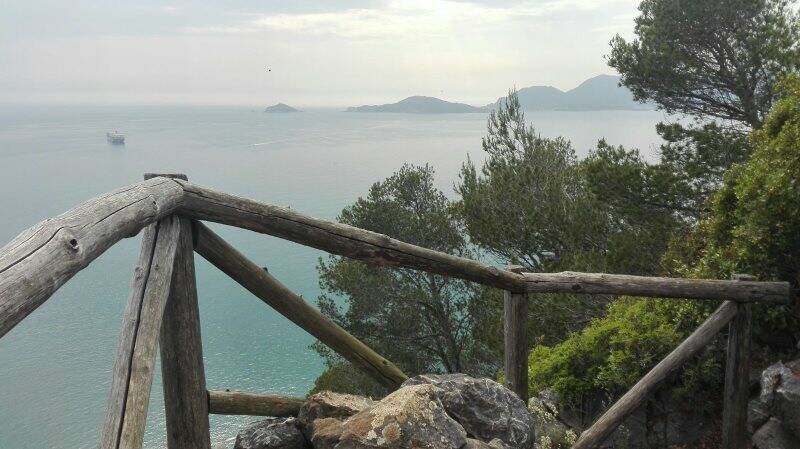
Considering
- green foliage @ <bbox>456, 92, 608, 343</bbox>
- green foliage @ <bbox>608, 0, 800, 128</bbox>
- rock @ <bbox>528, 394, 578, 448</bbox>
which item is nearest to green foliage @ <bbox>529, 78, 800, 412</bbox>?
rock @ <bbox>528, 394, 578, 448</bbox>

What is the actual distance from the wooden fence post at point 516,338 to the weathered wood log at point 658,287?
127 millimetres

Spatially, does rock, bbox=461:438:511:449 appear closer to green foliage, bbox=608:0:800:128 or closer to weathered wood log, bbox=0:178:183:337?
weathered wood log, bbox=0:178:183:337

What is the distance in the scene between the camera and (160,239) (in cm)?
256

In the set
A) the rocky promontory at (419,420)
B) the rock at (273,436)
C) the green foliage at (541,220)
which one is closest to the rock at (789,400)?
the rocky promontory at (419,420)

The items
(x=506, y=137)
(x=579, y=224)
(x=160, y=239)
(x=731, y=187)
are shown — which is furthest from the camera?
(x=506, y=137)

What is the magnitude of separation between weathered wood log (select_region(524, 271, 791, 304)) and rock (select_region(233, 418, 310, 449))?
5.70 feet

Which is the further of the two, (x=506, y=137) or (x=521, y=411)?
(x=506, y=137)

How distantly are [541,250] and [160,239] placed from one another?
54.8 feet

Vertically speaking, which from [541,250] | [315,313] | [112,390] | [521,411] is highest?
[112,390]

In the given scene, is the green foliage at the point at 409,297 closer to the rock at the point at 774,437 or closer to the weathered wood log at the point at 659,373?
the rock at the point at 774,437

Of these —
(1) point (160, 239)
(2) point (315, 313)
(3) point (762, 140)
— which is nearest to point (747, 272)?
(3) point (762, 140)

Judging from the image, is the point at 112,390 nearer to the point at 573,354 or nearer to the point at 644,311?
the point at 573,354

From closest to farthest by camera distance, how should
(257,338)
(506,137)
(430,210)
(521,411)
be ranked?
(521,411) < (506,137) < (430,210) < (257,338)

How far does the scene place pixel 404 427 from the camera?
8.68ft
